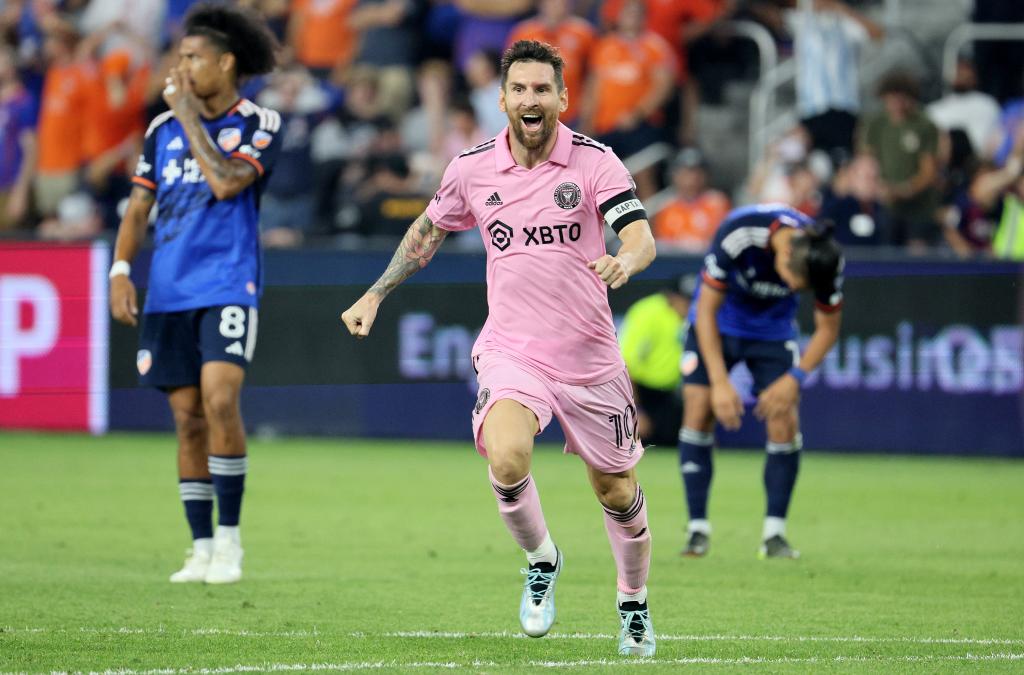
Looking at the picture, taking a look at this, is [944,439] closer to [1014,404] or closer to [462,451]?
[1014,404]

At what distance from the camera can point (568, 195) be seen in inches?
256

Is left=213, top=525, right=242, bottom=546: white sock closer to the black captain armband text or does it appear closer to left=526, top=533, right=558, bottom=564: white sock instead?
left=526, top=533, right=558, bottom=564: white sock

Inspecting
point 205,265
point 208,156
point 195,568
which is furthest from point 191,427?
point 208,156

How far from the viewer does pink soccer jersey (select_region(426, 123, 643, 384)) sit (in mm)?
6504

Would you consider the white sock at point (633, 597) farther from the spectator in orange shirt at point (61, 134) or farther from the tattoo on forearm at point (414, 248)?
the spectator in orange shirt at point (61, 134)

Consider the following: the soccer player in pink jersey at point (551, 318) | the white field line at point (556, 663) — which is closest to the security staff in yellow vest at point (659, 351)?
the soccer player in pink jersey at point (551, 318)

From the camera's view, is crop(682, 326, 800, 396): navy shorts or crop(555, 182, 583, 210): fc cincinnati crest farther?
crop(682, 326, 800, 396): navy shorts

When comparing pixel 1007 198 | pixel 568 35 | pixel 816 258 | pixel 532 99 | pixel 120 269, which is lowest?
pixel 1007 198

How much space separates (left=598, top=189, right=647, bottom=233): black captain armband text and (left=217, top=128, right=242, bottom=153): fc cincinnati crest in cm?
279

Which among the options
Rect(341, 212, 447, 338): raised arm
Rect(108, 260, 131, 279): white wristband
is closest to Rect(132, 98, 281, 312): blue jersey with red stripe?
Rect(108, 260, 131, 279): white wristband

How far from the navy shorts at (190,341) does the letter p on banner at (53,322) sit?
828 centimetres

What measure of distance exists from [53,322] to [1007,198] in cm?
935

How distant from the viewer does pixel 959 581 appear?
8.81 metres

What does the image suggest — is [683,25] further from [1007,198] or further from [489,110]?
[1007,198]
